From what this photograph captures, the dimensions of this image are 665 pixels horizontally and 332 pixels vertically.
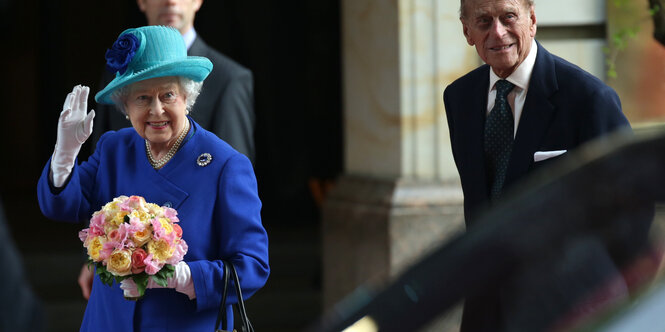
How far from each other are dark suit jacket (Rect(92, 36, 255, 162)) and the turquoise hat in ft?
2.42

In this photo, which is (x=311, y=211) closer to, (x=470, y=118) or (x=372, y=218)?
(x=372, y=218)

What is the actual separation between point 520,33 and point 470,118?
0.32 meters

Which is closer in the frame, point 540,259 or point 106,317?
point 540,259

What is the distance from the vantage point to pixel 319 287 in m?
8.38

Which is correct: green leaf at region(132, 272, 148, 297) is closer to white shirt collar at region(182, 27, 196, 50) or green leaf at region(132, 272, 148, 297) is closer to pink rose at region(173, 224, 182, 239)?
pink rose at region(173, 224, 182, 239)

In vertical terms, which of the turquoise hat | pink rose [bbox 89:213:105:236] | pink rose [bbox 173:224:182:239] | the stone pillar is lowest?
the stone pillar

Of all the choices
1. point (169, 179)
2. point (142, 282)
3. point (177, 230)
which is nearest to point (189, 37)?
point (169, 179)

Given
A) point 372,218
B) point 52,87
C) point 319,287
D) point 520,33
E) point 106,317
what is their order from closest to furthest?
1. point 106,317
2. point 520,33
3. point 372,218
4. point 319,287
5. point 52,87

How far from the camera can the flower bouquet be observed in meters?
2.88

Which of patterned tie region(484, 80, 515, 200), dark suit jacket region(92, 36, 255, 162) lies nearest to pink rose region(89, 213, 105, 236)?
dark suit jacket region(92, 36, 255, 162)

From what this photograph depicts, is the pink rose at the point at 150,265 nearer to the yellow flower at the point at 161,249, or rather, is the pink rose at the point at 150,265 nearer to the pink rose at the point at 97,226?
the yellow flower at the point at 161,249

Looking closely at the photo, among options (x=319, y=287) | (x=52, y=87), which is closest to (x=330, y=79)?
(x=319, y=287)

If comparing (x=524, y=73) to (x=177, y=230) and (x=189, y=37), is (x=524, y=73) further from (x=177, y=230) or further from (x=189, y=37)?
(x=189, y=37)

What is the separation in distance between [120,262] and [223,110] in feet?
3.74
